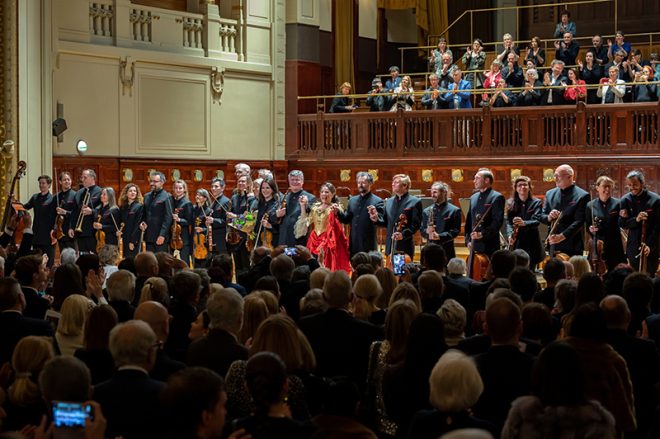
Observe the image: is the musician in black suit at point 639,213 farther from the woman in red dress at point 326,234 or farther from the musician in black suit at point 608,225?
the woman in red dress at point 326,234

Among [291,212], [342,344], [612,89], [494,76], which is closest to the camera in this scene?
[342,344]

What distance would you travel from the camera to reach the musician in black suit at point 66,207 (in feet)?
45.7

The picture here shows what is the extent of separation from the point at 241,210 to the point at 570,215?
14.2 ft

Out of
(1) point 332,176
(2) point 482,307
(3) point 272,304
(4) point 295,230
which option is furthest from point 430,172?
(3) point 272,304

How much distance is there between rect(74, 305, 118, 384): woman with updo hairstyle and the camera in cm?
509

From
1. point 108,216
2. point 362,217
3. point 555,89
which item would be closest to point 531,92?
point 555,89

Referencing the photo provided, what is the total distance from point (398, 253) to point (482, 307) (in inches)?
181

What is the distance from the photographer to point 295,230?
1320 cm

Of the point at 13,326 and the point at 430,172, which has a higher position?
the point at 430,172

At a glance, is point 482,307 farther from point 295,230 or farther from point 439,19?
point 439,19

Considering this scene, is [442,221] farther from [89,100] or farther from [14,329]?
[89,100]

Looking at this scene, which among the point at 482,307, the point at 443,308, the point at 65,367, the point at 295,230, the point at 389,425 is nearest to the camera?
the point at 65,367

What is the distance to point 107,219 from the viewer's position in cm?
1388

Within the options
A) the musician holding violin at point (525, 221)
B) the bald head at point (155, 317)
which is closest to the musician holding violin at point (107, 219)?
the musician holding violin at point (525, 221)
